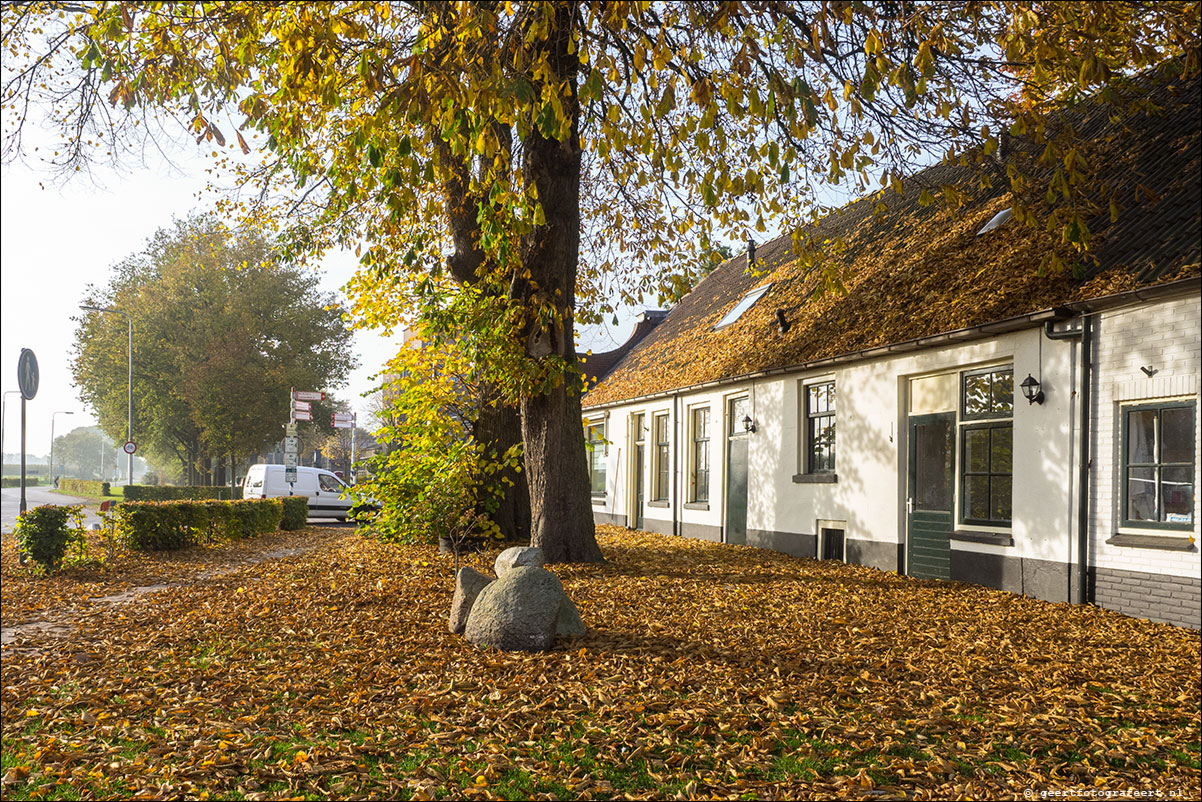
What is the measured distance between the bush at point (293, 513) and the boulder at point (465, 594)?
1596cm

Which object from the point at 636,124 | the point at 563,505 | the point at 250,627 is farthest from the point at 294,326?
the point at 636,124

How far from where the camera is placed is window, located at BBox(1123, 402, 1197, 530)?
9172 millimetres

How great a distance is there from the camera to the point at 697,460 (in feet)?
67.3

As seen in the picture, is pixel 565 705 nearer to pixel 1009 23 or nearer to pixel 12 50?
pixel 12 50

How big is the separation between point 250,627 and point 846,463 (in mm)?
9335

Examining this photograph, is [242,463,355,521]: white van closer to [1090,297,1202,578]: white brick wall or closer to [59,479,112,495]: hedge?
[1090,297,1202,578]: white brick wall

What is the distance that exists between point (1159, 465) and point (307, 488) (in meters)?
25.1

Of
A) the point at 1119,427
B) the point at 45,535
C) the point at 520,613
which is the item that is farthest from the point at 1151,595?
the point at 45,535

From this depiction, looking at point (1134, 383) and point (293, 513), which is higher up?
point (1134, 383)

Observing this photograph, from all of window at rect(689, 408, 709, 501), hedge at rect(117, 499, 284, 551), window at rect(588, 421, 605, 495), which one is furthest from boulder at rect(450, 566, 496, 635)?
window at rect(588, 421, 605, 495)

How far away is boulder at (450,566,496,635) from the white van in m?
20.5

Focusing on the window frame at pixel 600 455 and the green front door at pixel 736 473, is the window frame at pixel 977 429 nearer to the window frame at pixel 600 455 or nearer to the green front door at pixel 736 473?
the green front door at pixel 736 473

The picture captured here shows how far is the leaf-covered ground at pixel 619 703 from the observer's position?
16.4ft

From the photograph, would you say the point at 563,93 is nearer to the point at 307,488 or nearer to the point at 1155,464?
the point at 1155,464
